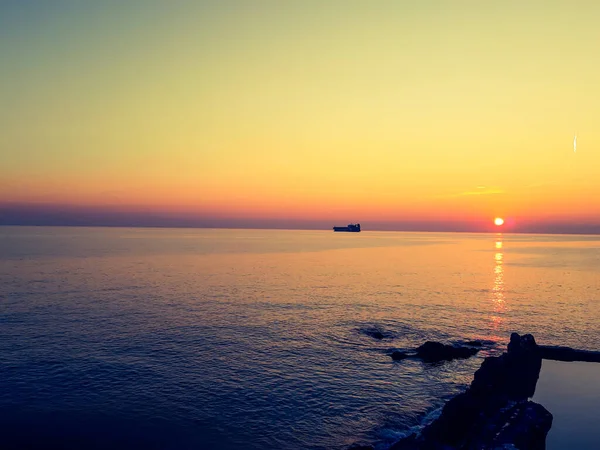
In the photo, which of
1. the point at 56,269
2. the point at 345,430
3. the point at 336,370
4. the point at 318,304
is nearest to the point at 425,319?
the point at 318,304

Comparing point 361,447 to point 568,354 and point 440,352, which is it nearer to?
point 440,352

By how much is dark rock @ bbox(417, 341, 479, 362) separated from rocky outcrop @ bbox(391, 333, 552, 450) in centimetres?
1072

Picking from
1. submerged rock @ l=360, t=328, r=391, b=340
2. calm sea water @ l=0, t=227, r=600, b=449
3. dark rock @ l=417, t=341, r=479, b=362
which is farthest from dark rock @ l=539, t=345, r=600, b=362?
submerged rock @ l=360, t=328, r=391, b=340

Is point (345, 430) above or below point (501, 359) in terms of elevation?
below

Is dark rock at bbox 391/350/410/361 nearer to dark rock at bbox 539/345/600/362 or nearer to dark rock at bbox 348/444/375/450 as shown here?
dark rock at bbox 539/345/600/362

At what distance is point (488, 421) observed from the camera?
84.0 feet

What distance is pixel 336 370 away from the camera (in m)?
39.7

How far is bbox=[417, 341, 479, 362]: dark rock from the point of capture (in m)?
43.6

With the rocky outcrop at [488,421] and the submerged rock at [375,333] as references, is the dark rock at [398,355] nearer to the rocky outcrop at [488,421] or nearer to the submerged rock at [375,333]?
the submerged rock at [375,333]

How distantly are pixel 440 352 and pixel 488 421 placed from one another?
19084 millimetres

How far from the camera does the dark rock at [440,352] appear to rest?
43.6 metres

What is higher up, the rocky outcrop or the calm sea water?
the rocky outcrop

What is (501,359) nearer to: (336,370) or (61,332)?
(336,370)

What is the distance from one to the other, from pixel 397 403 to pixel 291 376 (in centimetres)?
965
